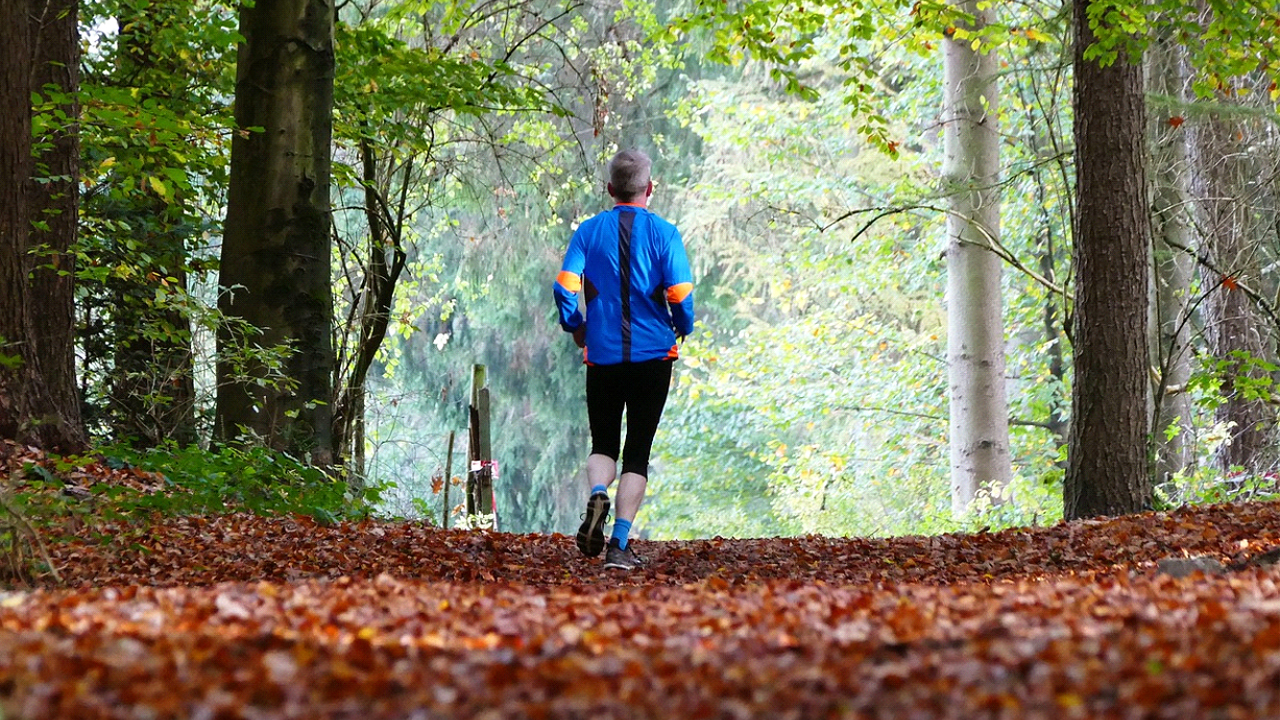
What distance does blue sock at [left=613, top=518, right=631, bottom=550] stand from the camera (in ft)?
19.3

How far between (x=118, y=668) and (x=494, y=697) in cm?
76

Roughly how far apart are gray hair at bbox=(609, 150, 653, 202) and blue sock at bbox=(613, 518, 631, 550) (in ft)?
5.34

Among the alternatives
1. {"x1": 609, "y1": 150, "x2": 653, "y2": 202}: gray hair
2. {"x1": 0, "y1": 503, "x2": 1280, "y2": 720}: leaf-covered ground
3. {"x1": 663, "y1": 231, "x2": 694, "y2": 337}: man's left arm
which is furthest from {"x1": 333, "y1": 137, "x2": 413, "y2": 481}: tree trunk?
{"x1": 0, "y1": 503, "x2": 1280, "y2": 720}: leaf-covered ground

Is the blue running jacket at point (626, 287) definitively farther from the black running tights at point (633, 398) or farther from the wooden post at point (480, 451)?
the wooden post at point (480, 451)

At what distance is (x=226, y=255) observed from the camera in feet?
28.3

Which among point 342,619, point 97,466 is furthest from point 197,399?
point 342,619

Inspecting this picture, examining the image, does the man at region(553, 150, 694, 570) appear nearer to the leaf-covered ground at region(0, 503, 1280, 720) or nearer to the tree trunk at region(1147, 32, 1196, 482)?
the leaf-covered ground at region(0, 503, 1280, 720)

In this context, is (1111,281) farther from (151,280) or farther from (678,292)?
(151,280)

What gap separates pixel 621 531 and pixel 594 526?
172 mm

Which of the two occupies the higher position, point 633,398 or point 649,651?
point 633,398

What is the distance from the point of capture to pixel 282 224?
8578 mm

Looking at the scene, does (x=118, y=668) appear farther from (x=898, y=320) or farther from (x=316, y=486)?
(x=898, y=320)

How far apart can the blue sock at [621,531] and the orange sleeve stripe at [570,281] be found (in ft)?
3.85

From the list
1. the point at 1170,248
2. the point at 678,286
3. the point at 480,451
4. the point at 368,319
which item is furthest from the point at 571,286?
the point at 1170,248
